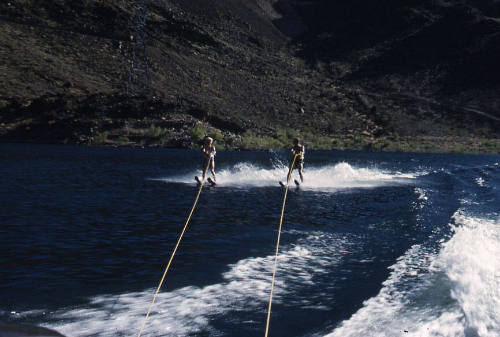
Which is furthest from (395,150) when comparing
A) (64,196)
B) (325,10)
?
(325,10)

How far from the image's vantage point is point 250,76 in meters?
110

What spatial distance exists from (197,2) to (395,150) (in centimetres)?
8835

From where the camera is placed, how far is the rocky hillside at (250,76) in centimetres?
7638

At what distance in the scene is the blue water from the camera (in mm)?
6062

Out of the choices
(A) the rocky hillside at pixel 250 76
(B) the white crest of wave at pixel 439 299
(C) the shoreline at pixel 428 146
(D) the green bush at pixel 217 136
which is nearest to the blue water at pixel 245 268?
(B) the white crest of wave at pixel 439 299

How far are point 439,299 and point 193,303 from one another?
11.8 ft

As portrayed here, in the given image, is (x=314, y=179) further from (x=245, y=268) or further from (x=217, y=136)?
(x=217, y=136)

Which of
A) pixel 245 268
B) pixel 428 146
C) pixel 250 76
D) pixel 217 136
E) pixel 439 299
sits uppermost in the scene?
pixel 250 76

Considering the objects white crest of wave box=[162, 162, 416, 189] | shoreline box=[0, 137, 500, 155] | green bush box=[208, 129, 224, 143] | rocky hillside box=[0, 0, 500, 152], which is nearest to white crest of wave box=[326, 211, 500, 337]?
white crest of wave box=[162, 162, 416, 189]

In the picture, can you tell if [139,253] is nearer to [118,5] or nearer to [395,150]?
[395,150]

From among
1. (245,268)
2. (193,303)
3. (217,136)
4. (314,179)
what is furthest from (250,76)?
(193,303)

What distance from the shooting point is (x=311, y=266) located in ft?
29.1

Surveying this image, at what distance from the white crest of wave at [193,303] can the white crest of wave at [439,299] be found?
131cm

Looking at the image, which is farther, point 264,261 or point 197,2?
point 197,2
